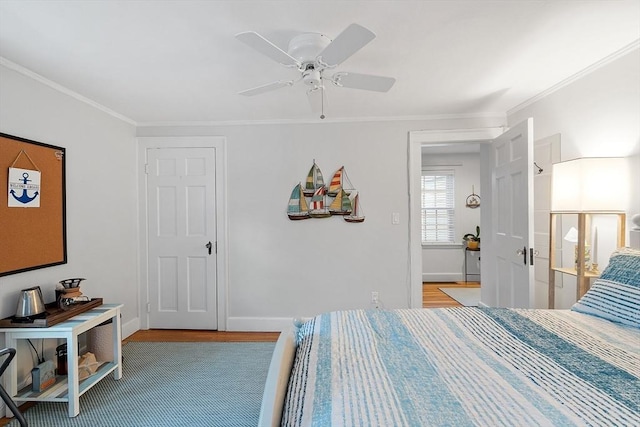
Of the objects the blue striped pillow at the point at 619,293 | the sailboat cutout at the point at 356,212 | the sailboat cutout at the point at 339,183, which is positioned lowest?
the blue striped pillow at the point at 619,293

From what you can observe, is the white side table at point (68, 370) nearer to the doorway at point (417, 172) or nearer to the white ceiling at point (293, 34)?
Result: the white ceiling at point (293, 34)

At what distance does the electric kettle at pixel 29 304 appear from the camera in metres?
1.97

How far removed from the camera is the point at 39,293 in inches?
81.3

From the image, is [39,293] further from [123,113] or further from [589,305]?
[589,305]

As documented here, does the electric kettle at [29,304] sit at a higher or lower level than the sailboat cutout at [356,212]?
lower

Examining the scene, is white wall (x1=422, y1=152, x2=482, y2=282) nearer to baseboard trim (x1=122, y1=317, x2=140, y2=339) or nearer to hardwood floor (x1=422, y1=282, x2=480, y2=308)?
hardwood floor (x1=422, y1=282, x2=480, y2=308)

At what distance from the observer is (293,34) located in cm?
171

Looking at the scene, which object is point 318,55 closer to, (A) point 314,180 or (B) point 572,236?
(A) point 314,180

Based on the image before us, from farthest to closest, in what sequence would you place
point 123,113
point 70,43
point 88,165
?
point 123,113
point 88,165
point 70,43

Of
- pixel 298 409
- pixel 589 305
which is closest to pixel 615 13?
pixel 589 305

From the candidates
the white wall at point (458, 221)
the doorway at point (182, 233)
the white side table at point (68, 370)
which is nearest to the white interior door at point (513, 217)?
the white wall at point (458, 221)

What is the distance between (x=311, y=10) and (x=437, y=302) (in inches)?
156

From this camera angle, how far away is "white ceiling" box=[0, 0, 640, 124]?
60.1 inches

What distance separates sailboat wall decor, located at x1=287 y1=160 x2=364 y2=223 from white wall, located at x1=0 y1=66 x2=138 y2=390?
5.66 feet
